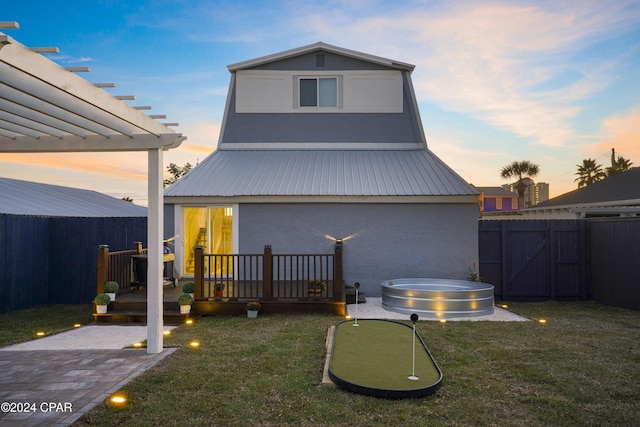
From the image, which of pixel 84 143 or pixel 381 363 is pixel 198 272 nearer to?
pixel 84 143

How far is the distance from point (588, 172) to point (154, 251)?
41.2 meters

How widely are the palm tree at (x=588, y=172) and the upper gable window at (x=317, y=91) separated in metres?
33.2

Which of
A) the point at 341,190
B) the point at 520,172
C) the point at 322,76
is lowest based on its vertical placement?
the point at 341,190

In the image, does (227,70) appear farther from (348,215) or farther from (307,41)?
(348,215)

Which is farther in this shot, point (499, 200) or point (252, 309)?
point (499, 200)

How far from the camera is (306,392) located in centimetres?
433

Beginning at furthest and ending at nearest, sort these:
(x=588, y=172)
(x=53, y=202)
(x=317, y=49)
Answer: (x=588, y=172)
(x=53, y=202)
(x=317, y=49)

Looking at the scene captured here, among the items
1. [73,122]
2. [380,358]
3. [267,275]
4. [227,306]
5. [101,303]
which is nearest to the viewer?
[73,122]

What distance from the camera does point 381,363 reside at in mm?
5055

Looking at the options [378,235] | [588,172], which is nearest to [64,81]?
[378,235]

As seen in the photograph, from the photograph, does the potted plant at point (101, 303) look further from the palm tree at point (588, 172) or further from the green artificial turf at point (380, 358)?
the palm tree at point (588, 172)

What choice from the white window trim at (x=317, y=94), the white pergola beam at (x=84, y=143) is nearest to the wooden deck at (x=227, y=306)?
the white pergola beam at (x=84, y=143)

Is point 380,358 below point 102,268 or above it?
below

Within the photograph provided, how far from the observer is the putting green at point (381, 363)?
4258 millimetres
